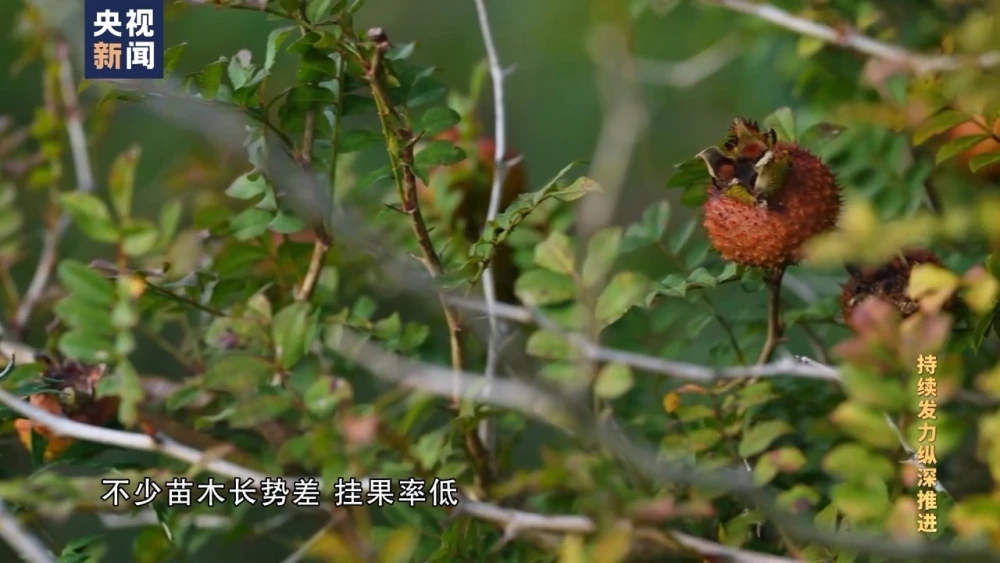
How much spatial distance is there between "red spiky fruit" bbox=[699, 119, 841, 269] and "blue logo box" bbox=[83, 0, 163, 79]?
1.47ft

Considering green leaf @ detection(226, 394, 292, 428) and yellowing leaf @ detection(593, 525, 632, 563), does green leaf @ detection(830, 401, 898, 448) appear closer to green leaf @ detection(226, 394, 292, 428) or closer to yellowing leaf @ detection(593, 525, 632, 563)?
yellowing leaf @ detection(593, 525, 632, 563)

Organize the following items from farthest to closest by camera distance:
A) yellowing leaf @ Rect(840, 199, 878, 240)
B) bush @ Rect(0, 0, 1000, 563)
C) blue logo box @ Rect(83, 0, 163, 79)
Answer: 1. blue logo box @ Rect(83, 0, 163, 79)
2. bush @ Rect(0, 0, 1000, 563)
3. yellowing leaf @ Rect(840, 199, 878, 240)

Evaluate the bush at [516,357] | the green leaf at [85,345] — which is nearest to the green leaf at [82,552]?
the bush at [516,357]

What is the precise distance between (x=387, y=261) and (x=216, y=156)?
0.72m

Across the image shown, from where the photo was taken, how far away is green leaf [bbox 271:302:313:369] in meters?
0.62

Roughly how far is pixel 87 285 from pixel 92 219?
0.37 ft

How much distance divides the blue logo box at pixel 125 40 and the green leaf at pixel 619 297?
1.37 feet

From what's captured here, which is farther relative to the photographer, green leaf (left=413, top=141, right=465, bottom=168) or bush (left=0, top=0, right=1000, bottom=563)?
green leaf (left=413, top=141, right=465, bottom=168)

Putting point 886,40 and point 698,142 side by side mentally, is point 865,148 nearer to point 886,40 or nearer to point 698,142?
point 886,40

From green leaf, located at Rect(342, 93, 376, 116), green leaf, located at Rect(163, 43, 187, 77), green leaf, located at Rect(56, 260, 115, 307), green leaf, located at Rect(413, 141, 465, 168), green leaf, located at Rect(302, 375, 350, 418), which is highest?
green leaf, located at Rect(163, 43, 187, 77)

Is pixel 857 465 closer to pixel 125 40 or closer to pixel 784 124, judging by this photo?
pixel 784 124

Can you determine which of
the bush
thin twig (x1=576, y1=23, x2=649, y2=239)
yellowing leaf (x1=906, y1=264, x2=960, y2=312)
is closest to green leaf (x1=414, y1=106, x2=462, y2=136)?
the bush

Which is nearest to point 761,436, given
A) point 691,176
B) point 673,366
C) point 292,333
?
point 673,366

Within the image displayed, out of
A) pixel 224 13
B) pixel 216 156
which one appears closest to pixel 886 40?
pixel 216 156
